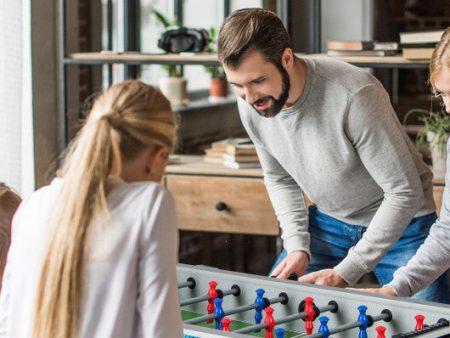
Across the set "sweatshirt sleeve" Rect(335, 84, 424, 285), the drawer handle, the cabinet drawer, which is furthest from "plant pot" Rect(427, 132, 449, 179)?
"sweatshirt sleeve" Rect(335, 84, 424, 285)

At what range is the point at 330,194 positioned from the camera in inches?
123

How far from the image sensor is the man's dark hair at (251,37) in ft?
9.29

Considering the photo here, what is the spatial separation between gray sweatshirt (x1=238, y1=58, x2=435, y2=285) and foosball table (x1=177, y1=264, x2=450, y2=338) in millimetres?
360

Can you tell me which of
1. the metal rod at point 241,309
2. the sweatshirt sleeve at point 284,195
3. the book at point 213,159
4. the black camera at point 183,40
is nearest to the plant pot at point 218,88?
the black camera at point 183,40

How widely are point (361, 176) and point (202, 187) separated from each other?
4.79ft

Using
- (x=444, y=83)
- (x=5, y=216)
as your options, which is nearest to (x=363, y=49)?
(x=444, y=83)

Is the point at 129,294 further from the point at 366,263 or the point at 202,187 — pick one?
the point at 202,187

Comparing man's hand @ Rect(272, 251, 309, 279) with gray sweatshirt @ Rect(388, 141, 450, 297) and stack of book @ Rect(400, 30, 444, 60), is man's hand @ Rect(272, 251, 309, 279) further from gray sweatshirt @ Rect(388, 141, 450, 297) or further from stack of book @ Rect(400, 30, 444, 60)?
stack of book @ Rect(400, 30, 444, 60)

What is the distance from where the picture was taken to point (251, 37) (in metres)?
2.83

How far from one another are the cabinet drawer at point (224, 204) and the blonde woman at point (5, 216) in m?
2.05

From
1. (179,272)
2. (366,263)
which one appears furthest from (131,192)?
(366,263)

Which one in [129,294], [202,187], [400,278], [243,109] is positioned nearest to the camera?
[129,294]

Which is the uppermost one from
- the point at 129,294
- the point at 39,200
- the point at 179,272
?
the point at 39,200

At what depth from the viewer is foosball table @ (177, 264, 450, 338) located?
7.77ft
